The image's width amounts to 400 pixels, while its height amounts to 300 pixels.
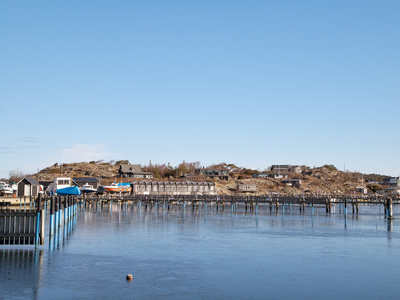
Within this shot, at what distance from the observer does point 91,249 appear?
36.6 meters

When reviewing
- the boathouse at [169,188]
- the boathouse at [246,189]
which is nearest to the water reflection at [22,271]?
the boathouse at [169,188]

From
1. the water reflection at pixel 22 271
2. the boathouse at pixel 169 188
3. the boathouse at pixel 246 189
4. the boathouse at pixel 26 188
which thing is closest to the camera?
the water reflection at pixel 22 271

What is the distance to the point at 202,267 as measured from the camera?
29.8 metres

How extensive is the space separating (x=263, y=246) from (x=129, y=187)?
10849 centimetres

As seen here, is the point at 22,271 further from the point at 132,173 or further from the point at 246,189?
the point at 132,173

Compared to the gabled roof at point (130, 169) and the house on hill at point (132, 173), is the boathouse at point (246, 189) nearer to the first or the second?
the house on hill at point (132, 173)

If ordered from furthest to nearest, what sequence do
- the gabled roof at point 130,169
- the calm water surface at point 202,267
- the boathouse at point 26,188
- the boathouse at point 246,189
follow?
the gabled roof at point 130,169 < the boathouse at point 246,189 < the boathouse at point 26,188 < the calm water surface at point 202,267

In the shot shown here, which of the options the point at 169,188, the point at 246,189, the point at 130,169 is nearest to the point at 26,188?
the point at 169,188

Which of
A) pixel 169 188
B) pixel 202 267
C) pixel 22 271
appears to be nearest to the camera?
pixel 22 271

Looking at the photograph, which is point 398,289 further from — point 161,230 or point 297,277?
point 161,230

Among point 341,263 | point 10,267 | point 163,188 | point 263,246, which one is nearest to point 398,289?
point 341,263

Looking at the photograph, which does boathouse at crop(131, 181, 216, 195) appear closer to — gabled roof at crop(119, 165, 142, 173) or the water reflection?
gabled roof at crop(119, 165, 142, 173)

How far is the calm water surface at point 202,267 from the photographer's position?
74.7 ft

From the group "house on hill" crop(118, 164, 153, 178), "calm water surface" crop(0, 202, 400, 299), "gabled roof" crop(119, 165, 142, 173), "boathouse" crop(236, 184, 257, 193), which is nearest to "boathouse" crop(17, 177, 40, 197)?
"calm water surface" crop(0, 202, 400, 299)
